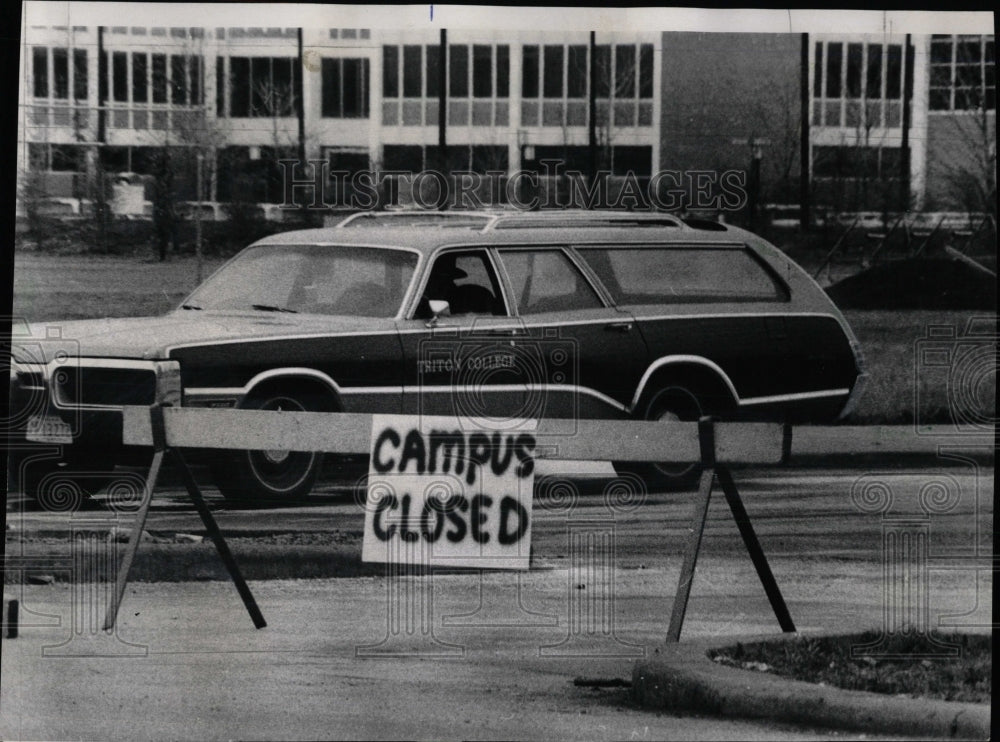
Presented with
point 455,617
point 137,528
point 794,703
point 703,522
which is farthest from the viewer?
point 455,617

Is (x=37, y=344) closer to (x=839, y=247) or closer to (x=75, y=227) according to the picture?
(x=75, y=227)

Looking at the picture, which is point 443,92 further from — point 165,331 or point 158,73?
point 165,331

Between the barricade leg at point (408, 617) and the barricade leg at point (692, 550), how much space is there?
2.48 ft

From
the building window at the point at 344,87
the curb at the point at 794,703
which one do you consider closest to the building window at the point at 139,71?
the building window at the point at 344,87

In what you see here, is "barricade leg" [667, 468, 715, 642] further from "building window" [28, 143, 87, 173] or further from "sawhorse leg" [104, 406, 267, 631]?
"building window" [28, 143, 87, 173]

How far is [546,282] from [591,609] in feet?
3.77

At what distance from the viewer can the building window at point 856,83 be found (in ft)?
15.4

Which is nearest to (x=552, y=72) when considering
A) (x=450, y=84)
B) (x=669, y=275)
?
(x=450, y=84)

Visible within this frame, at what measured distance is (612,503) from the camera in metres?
4.61

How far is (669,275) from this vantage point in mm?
4555

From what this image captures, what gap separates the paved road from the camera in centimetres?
460

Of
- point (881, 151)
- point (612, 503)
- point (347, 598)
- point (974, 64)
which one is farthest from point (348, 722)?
point (974, 64)

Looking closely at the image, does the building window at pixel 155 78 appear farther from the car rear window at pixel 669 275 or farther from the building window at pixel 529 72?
the car rear window at pixel 669 275

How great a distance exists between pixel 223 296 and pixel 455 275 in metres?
0.80
